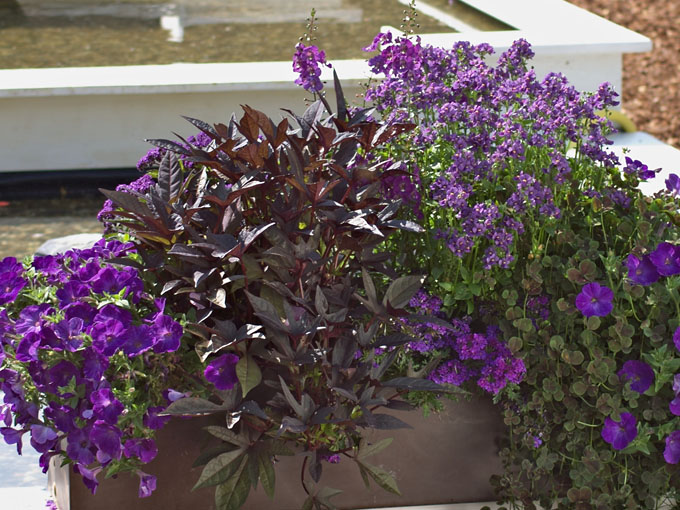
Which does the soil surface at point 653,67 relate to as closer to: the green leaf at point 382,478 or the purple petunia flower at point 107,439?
the green leaf at point 382,478

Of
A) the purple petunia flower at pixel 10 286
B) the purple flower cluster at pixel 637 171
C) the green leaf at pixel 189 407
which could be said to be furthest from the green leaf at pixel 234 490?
the purple flower cluster at pixel 637 171

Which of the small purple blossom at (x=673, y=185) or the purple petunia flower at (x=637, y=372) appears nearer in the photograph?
the purple petunia flower at (x=637, y=372)

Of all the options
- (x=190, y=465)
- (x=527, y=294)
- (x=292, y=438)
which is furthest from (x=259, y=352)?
(x=527, y=294)

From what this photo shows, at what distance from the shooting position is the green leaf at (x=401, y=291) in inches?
70.4

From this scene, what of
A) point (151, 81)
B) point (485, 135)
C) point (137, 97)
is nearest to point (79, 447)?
point (485, 135)

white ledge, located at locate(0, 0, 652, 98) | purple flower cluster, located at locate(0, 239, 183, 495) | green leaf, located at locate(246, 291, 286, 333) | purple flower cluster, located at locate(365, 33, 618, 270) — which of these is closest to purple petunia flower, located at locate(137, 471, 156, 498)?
purple flower cluster, located at locate(0, 239, 183, 495)

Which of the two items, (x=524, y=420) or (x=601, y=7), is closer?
(x=524, y=420)

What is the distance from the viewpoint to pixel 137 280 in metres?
1.84

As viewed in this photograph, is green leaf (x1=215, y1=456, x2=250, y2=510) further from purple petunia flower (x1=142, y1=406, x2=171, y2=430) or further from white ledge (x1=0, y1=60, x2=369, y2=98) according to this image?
white ledge (x1=0, y1=60, x2=369, y2=98)

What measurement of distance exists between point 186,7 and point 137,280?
6472 millimetres

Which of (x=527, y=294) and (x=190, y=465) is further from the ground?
(x=527, y=294)

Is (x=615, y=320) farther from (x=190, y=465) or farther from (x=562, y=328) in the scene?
(x=190, y=465)

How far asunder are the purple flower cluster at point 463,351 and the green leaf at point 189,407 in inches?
17.8

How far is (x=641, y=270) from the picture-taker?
5.99ft
